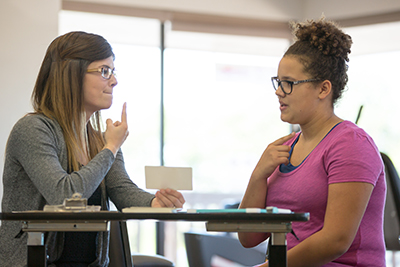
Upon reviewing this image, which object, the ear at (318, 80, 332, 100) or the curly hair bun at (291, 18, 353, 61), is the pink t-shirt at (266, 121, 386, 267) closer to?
the ear at (318, 80, 332, 100)

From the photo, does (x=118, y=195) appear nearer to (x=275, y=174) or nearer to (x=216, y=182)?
(x=275, y=174)

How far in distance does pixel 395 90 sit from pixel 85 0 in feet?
8.51

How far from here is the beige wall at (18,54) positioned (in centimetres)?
301

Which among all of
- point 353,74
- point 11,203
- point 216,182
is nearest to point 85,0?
point 216,182

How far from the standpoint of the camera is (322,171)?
4.25 ft

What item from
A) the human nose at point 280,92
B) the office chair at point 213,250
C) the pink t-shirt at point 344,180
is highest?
the human nose at point 280,92

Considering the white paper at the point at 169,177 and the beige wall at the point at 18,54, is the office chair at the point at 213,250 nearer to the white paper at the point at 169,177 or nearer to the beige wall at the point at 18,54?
the beige wall at the point at 18,54

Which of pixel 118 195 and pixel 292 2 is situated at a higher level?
pixel 292 2

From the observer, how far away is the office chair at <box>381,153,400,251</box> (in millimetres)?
2244

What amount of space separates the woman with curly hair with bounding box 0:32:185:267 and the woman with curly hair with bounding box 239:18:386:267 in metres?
0.33

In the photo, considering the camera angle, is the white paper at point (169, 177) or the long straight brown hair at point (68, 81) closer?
the white paper at point (169, 177)

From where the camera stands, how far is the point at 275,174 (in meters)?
1.48

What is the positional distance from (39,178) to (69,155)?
170 mm

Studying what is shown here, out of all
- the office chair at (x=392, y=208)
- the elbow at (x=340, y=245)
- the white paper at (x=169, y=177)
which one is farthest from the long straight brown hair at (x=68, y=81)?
the office chair at (x=392, y=208)
